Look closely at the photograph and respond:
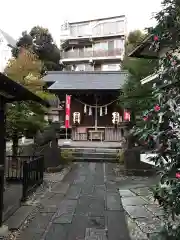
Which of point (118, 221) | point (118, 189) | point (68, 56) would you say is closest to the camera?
point (118, 221)

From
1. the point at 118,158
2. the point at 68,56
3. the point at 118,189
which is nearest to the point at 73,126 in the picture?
the point at 118,158

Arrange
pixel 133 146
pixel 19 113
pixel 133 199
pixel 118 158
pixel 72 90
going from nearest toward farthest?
pixel 133 199 < pixel 19 113 < pixel 133 146 < pixel 118 158 < pixel 72 90

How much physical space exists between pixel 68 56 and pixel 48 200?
32.5m

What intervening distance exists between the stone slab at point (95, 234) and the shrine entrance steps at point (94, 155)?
9136mm

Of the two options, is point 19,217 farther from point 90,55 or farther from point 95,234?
point 90,55

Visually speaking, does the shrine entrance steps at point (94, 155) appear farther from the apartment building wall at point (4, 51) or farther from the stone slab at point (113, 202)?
the apartment building wall at point (4, 51)

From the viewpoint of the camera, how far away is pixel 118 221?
225 inches

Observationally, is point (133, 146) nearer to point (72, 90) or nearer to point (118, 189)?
point (118, 189)

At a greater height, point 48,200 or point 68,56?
point 68,56

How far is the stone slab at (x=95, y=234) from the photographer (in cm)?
482

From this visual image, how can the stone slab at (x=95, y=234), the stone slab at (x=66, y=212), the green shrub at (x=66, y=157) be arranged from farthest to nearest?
the green shrub at (x=66, y=157), the stone slab at (x=66, y=212), the stone slab at (x=95, y=234)

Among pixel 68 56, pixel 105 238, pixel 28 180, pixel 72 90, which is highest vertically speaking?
pixel 68 56

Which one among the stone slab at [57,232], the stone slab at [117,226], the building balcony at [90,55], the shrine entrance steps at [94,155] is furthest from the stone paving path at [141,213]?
the building balcony at [90,55]

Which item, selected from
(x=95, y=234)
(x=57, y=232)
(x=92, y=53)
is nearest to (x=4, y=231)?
(x=57, y=232)
